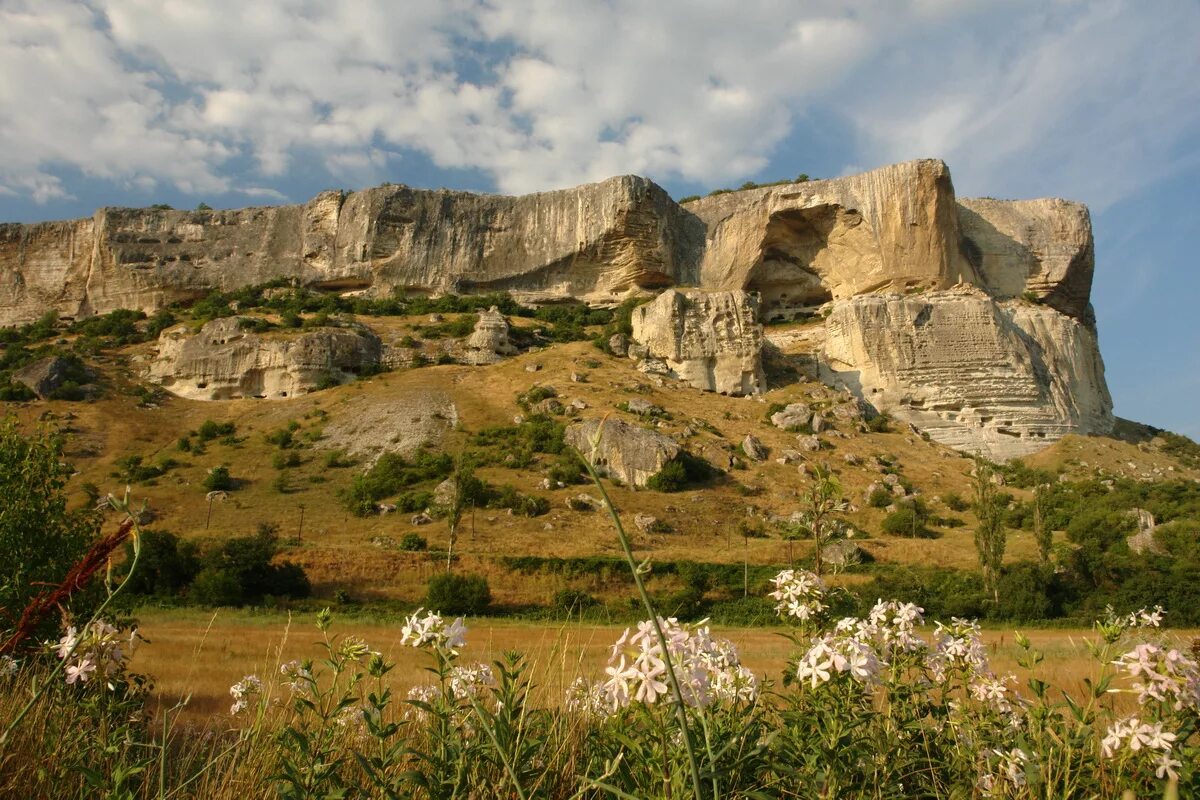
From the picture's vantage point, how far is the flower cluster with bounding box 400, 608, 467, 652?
2045 millimetres

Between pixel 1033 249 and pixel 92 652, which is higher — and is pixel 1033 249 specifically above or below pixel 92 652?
above

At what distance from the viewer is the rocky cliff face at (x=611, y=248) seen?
152 ft

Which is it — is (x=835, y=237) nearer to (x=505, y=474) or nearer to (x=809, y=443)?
(x=809, y=443)

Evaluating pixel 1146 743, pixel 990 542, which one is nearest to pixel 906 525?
pixel 990 542

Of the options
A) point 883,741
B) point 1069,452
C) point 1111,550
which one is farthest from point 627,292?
point 883,741

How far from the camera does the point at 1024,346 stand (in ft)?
134

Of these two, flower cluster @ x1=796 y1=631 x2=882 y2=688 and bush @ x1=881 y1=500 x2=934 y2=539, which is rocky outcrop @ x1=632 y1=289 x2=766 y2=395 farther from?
flower cluster @ x1=796 y1=631 x2=882 y2=688

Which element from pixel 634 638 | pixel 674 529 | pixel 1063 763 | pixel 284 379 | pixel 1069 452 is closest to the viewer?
pixel 634 638

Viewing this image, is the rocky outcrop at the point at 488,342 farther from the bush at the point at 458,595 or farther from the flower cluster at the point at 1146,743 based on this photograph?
the flower cluster at the point at 1146,743

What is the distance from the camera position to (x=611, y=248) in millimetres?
50719

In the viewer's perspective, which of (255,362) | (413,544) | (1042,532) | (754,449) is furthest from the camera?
(255,362)

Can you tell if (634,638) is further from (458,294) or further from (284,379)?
(458,294)

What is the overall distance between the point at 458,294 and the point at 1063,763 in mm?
50392

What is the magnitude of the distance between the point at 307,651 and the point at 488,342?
32371 mm
